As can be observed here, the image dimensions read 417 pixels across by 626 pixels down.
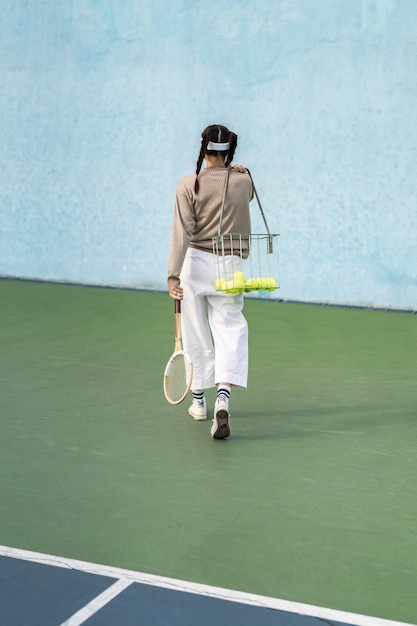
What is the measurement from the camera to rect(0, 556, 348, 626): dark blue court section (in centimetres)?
357

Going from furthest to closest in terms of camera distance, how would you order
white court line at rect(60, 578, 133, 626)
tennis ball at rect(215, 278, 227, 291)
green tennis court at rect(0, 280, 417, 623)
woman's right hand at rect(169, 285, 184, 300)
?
woman's right hand at rect(169, 285, 184, 300), tennis ball at rect(215, 278, 227, 291), green tennis court at rect(0, 280, 417, 623), white court line at rect(60, 578, 133, 626)

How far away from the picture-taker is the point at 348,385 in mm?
7445

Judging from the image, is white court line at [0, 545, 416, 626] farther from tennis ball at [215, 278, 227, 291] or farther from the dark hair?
the dark hair

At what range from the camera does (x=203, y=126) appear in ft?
39.1

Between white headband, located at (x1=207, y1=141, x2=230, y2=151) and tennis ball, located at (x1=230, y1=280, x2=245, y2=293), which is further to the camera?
white headband, located at (x1=207, y1=141, x2=230, y2=151)

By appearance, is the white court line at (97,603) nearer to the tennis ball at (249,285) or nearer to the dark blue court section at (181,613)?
the dark blue court section at (181,613)

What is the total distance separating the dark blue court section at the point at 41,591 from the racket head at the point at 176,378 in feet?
6.77

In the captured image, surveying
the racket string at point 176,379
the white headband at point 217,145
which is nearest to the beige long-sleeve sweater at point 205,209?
the white headband at point 217,145

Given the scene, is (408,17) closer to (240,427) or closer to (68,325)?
(68,325)

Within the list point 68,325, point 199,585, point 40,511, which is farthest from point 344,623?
point 68,325

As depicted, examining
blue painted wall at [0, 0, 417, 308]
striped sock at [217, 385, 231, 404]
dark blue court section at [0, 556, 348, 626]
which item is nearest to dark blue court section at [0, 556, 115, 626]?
dark blue court section at [0, 556, 348, 626]

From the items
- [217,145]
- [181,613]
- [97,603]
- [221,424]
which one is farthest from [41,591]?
[217,145]

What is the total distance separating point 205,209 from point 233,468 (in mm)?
1580

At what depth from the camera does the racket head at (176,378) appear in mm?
5977
